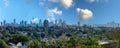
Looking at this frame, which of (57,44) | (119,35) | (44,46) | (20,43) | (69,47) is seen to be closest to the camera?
(119,35)

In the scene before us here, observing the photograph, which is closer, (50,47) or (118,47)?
(118,47)

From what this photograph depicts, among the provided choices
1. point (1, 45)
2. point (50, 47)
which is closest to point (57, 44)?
point (50, 47)

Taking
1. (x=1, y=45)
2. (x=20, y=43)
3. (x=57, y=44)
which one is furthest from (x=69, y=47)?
(x=20, y=43)

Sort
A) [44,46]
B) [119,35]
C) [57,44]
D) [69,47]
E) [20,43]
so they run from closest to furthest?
1. [119,35]
2. [69,47]
3. [44,46]
4. [57,44]
5. [20,43]

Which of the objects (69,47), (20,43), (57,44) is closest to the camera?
(69,47)

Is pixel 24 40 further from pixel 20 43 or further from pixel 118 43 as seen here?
pixel 118 43

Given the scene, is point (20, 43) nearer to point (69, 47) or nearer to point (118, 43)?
point (69, 47)

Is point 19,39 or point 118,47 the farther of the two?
point 19,39

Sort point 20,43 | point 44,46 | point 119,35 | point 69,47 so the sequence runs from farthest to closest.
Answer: point 20,43
point 44,46
point 69,47
point 119,35
